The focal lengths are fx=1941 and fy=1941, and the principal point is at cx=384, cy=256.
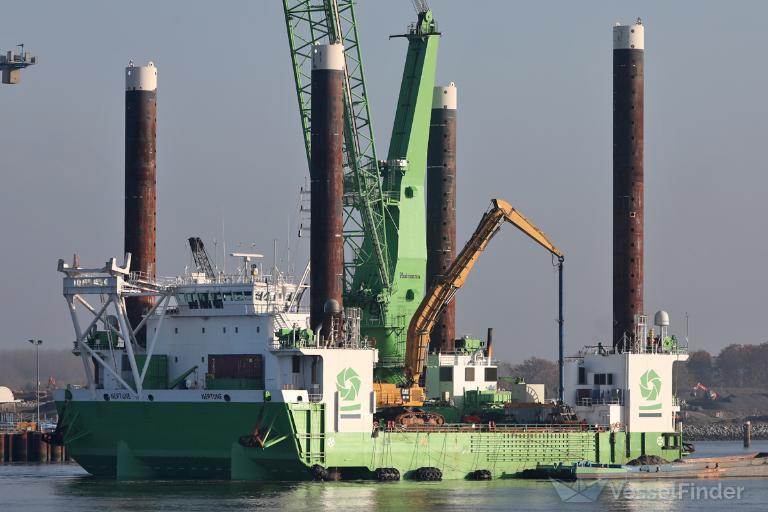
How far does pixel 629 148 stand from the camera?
113438mm

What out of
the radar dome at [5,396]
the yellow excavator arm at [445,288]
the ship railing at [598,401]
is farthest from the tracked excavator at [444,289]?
the radar dome at [5,396]

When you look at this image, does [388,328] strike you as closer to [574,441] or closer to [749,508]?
[574,441]

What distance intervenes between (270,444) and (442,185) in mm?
35412

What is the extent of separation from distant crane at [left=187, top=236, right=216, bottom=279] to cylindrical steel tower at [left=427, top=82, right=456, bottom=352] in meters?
21.6

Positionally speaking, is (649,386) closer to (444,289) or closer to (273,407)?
(444,289)

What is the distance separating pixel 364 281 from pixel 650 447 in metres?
19.6

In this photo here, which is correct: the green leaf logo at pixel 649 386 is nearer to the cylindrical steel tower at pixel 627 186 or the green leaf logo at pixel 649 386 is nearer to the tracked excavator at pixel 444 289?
the cylindrical steel tower at pixel 627 186

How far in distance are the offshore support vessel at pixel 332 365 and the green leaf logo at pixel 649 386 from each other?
127mm

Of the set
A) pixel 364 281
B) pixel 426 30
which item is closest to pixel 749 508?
pixel 364 281

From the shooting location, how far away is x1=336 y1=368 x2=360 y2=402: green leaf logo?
97.6 meters

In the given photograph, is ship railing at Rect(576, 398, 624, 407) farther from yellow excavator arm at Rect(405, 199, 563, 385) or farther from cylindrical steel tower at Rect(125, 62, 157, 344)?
cylindrical steel tower at Rect(125, 62, 157, 344)

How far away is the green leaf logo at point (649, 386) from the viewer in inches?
4358

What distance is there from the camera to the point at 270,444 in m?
95.6

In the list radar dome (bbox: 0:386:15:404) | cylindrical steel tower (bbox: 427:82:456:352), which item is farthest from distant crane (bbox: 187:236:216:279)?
radar dome (bbox: 0:386:15:404)
